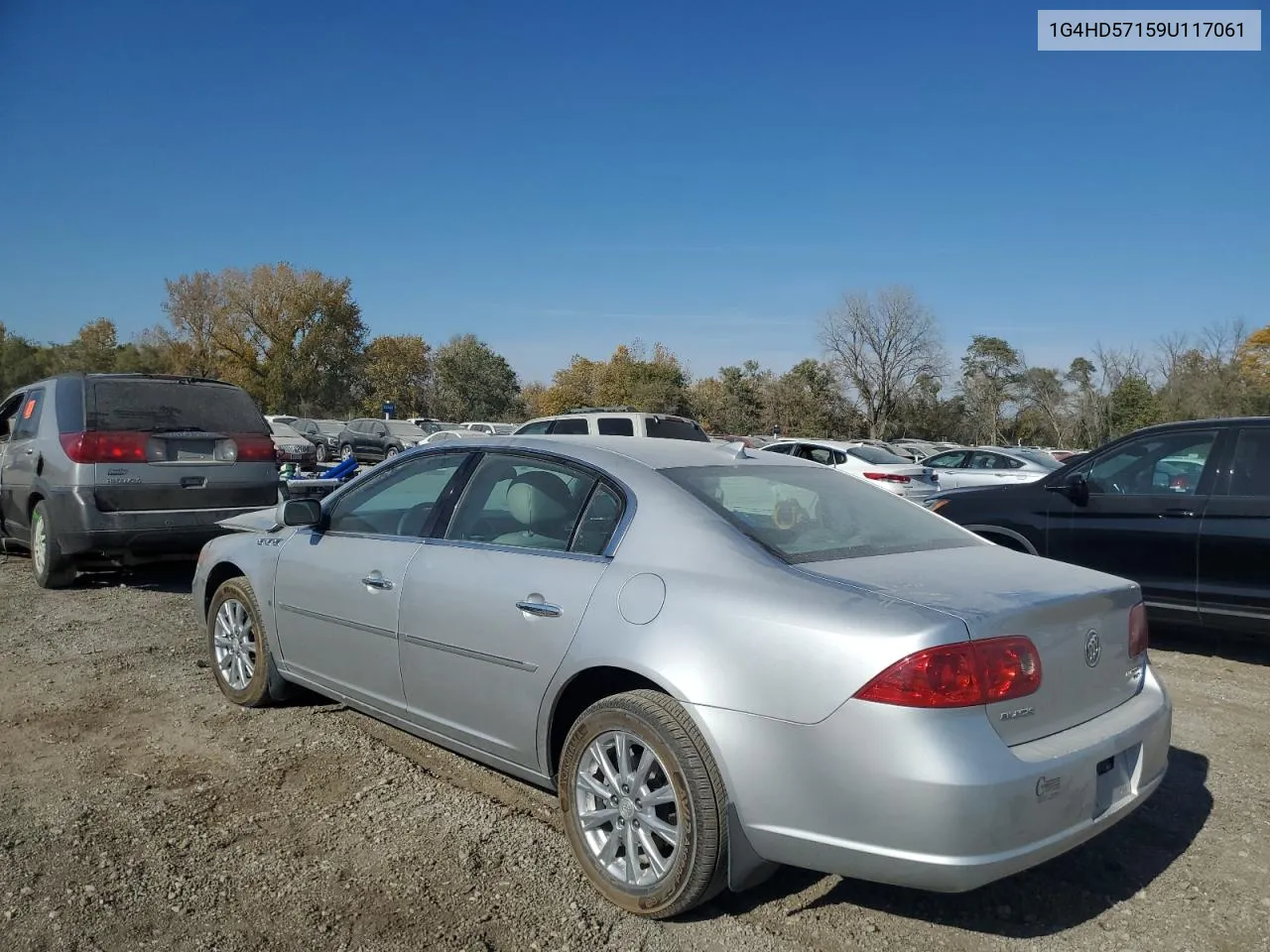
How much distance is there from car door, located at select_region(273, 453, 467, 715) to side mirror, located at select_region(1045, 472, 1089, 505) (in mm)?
4738

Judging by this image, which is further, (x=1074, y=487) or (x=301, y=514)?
(x=1074, y=487)

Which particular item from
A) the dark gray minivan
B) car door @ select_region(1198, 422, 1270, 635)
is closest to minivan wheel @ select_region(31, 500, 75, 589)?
the dark gray minivan

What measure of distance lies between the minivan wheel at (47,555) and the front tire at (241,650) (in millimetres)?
3363

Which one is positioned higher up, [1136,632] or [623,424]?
[623,424]

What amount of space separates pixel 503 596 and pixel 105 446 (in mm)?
5522

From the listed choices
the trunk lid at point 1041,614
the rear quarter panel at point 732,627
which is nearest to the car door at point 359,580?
the rear quarter panel at point 732,627

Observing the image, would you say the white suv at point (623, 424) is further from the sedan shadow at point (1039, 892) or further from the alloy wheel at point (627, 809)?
the alloy wheel at point (627, 809)

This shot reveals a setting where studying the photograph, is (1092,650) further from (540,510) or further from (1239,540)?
(1239,540)

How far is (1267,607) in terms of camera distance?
224 inches

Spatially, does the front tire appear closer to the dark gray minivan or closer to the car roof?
the car roof

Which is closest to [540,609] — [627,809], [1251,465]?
[627,809]

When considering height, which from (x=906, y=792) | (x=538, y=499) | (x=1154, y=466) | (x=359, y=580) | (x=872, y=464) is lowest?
(x=906, y=792)

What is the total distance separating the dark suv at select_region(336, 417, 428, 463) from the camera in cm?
3597

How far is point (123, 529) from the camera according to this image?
7398 mm
